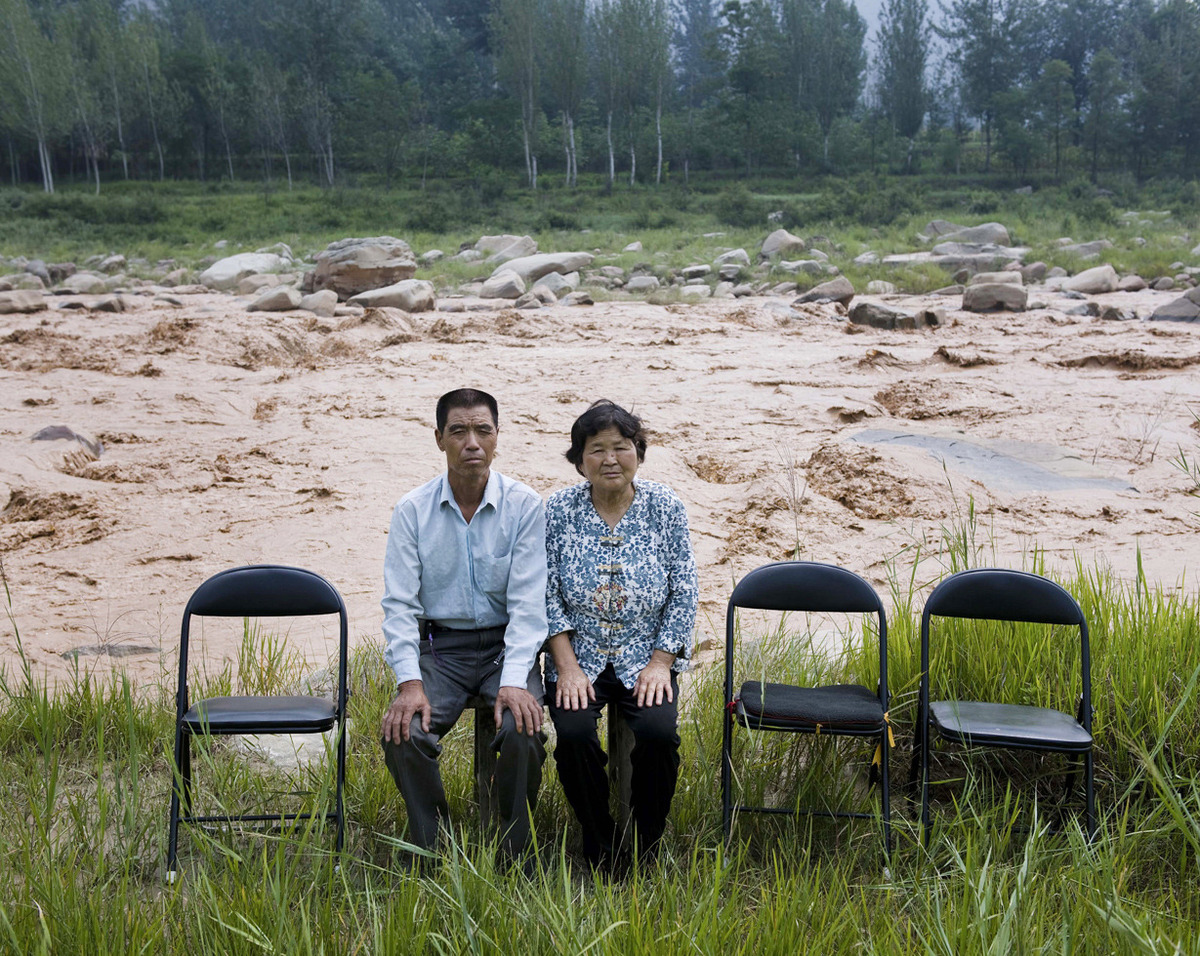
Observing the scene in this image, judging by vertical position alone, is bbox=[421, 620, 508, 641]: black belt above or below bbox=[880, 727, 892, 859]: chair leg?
above

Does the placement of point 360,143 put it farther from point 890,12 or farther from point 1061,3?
point 1061,3

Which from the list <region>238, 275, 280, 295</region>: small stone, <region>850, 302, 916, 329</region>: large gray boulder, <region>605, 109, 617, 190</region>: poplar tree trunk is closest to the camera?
<region>850, 302, 916, 329</region>: large gray boulder

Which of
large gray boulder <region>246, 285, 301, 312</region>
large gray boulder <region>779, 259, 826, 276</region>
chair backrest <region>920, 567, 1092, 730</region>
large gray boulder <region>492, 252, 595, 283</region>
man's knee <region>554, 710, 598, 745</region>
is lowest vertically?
man's knee <region>554, 710, 598, 745</region>

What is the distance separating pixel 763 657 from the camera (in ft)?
14.0

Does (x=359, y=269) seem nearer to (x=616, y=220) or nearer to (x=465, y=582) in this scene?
(x=465, y=582)

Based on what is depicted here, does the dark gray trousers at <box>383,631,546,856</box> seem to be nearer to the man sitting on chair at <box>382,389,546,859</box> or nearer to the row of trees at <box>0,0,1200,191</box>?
the man sitting on chair at <box>382,389,546,859</box>

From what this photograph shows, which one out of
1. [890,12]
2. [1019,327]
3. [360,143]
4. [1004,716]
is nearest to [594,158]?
[360,143]

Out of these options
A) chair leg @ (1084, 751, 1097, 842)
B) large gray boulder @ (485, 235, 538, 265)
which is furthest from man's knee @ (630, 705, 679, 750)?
large gray boulder @ (485, 235, 538, 265)

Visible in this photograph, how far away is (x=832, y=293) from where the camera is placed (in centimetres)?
1666

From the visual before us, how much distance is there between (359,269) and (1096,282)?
40.3ft

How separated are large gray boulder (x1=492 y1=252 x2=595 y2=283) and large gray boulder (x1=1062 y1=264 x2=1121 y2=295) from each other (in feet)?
29.3

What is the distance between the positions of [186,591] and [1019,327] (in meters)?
11.1

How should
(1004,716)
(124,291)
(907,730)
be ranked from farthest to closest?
(124,291), (907,730), (1004,716)

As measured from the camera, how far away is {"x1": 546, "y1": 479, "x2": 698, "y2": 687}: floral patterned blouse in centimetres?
347
